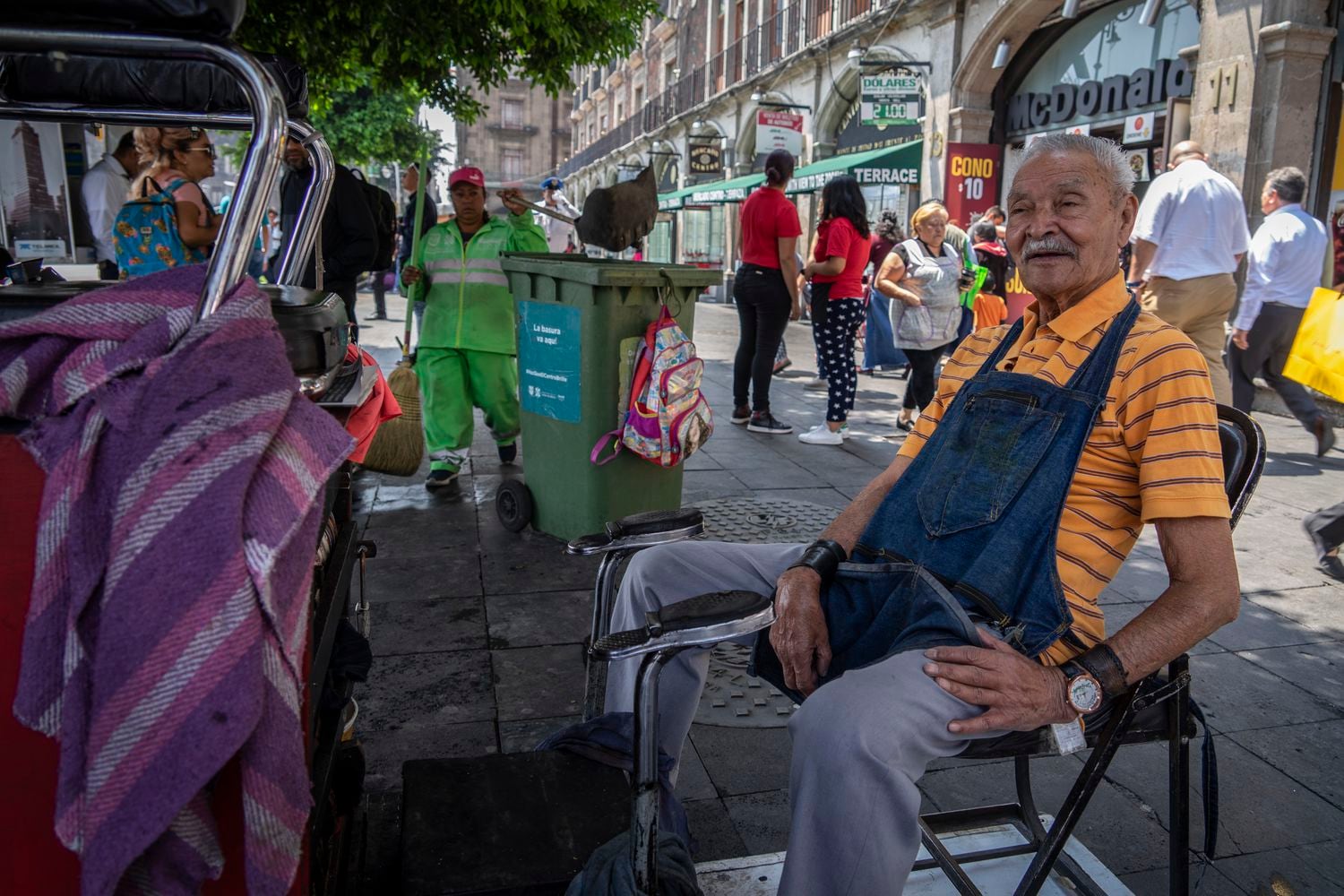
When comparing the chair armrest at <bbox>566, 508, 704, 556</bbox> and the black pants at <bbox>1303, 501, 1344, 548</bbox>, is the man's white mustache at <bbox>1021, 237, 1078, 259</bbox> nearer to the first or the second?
the chair armrest at <bbox>566, 508, 704, 556</bbox>

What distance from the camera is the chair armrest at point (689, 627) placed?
63.0 inches

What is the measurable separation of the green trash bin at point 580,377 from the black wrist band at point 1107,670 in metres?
2.73

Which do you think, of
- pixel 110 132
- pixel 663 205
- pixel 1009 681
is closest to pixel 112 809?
pixel 1009 681

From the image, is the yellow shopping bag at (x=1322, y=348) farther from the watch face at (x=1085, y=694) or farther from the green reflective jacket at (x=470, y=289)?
the watch face at (x=1085, y=694)

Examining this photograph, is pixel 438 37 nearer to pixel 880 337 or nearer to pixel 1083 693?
pixel 880 337

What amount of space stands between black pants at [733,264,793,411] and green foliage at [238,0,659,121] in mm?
2141

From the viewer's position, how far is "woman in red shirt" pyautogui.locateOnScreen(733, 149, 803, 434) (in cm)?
710

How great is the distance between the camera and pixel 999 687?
172cm

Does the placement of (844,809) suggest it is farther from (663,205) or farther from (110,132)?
(663,205)

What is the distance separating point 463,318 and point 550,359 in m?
1.17

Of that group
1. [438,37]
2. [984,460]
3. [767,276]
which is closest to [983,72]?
[767,276]

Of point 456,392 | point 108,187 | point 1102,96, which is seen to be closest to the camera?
point 456,392

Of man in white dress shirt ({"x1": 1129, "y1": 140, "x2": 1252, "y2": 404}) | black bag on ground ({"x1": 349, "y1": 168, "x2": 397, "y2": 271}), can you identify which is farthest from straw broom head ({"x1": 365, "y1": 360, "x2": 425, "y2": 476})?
man in white dress shirt ({"x1": 1129, "y1": 140, "x2": 1252, "y2": 404})

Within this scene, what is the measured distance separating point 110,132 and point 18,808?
11825 millimetres
